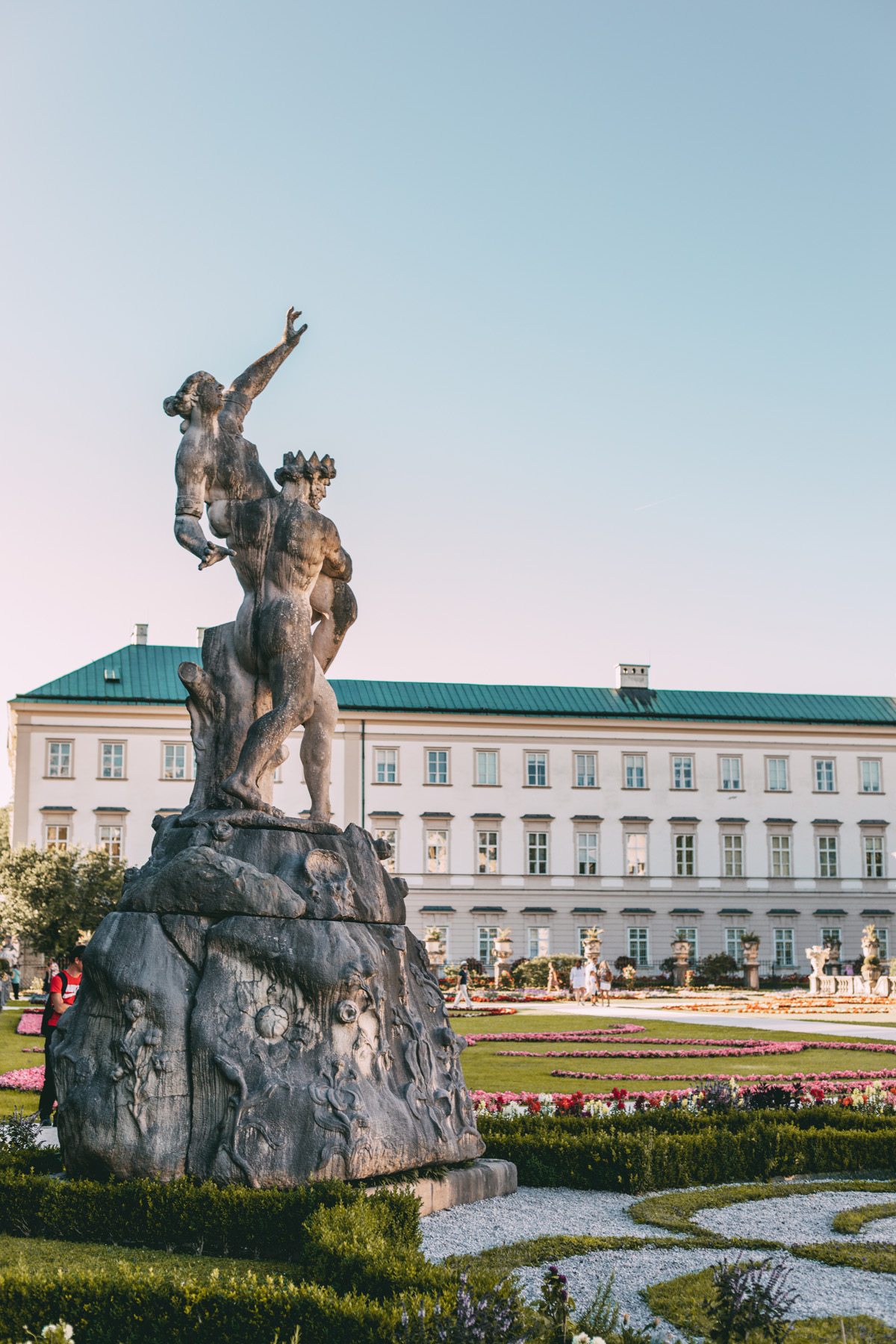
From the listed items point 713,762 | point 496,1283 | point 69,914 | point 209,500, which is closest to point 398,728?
point 713,762

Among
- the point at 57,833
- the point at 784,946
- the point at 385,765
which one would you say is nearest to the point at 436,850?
the point at 385,765

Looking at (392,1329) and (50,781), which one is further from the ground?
(50,781)

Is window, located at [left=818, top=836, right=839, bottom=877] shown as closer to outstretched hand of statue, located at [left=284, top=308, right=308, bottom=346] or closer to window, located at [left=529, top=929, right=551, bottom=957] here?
window, located at [left=529, top=929, right=551, bottom=957]

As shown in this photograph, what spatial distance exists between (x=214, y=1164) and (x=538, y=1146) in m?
2.64

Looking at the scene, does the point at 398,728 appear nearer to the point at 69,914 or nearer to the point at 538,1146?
the point at 69,914

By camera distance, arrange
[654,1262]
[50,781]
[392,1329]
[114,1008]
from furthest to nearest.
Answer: [50,781], [114,1008], [654,1262], [392,1329]

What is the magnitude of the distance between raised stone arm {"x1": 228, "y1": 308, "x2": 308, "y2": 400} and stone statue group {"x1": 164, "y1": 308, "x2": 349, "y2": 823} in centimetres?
5

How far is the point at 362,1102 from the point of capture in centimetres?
666

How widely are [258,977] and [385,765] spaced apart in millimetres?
47808

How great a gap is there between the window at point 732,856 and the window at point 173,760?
24218 mm

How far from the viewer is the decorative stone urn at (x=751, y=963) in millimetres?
48338

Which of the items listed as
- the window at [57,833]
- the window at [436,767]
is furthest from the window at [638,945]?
→ the window at [57,833]

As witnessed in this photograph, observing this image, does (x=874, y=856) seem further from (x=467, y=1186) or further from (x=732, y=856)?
(x=467, y=1186)

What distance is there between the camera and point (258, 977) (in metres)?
6.72
